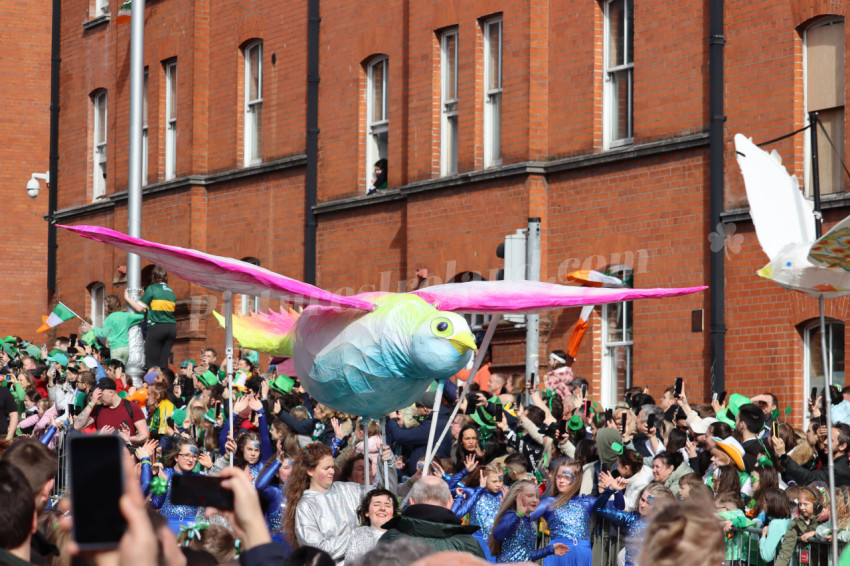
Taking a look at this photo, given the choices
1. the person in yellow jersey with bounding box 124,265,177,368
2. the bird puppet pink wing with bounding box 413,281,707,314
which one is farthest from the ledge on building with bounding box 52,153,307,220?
the bird puppet pink wing with bounding box 413,281,707,314

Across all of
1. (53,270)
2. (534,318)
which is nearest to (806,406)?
(534,318)

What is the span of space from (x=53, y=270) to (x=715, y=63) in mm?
20881

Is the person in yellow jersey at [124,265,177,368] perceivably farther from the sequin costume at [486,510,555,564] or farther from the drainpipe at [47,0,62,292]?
the sequin costume at [486,510,555,564]

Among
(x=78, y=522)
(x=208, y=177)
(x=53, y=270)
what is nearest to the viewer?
(x=78, y=522)

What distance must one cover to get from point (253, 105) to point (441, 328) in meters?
19.0

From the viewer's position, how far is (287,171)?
25609 millimetres

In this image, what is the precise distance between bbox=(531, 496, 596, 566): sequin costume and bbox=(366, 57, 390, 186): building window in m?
14.4

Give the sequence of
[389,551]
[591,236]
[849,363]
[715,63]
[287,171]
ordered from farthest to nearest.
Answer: [287,171]
[591,236]
[715,63]
[849,363]
[389,551]

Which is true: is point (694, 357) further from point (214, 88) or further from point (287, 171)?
point (214, 88)

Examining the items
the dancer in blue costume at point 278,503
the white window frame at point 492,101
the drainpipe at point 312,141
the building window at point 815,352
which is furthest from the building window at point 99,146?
the dancer in blue costume at point 278,503

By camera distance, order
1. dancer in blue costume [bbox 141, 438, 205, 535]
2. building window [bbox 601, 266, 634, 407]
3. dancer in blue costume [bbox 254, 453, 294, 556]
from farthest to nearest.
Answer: building window [bbox 601, 266, 634, 407] < dancer in blue costume [bbox 141, 438, 205, 535] < dancer in blue costume [bbox 254, 453, 294, 556]

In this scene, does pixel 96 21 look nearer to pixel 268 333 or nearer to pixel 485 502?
pixel 268 333

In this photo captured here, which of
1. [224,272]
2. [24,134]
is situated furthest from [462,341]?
[24,134]

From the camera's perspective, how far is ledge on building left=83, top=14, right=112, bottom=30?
3159 cm
